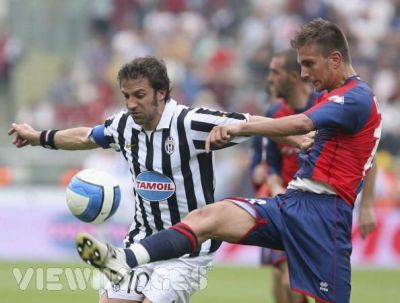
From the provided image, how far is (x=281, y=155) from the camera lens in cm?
870

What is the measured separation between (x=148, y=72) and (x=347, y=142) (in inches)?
53.7

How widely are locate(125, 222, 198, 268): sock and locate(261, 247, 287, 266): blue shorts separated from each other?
283cm

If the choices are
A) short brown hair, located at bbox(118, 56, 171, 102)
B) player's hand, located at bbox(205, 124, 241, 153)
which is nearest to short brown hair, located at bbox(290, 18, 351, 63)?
player's hand, located at bbox(205, 124, 241, 153)

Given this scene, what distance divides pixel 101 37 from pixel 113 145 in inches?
478

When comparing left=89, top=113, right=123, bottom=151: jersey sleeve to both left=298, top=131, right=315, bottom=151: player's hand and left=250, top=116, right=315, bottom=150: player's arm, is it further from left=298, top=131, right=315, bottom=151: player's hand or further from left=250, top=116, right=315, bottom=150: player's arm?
left=298, top=131, right=315, bottom=151: player's hand

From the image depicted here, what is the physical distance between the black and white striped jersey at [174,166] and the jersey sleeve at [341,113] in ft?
2.06

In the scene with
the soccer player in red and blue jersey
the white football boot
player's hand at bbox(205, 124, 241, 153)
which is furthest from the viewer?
the soccer player in red and blue jersey

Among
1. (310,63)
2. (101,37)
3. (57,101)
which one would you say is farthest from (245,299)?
(101,37)

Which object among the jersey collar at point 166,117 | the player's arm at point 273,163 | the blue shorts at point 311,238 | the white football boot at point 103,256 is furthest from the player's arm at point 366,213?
the white football boot at point 103,256

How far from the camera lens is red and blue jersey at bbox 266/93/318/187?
338 inches

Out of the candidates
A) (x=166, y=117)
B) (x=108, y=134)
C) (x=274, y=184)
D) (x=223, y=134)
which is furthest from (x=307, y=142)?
(x=274, y=184)

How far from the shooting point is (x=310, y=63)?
623 cm

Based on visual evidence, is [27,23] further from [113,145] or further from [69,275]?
[113,145]

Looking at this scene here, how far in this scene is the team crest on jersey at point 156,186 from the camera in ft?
21.4
